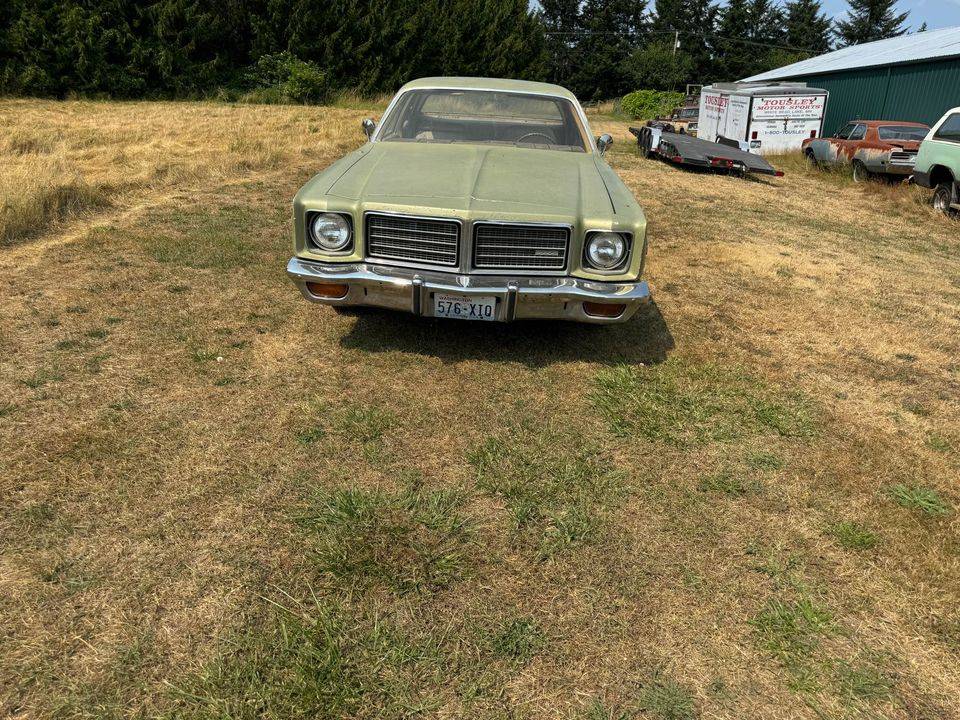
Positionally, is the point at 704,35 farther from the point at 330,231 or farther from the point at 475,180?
the point at 330,231

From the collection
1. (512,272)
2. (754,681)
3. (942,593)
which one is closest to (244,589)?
(754,681)

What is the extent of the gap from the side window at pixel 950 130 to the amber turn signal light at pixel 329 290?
980cm

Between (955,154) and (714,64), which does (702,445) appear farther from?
(714,64)

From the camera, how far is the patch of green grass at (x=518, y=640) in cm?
204

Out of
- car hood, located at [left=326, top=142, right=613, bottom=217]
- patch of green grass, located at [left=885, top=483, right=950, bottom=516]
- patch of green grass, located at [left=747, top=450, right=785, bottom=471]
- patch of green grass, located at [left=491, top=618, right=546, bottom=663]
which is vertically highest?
car hood, located at [left=326, top=142, right=613, bottom=217]

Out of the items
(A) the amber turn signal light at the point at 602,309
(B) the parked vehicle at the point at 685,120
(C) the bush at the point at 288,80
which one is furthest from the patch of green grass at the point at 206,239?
(C) the bush at the point at 288,80

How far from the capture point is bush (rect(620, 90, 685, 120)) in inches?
1264

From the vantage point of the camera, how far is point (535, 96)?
202 inches

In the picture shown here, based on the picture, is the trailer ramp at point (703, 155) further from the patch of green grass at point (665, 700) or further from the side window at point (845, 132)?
the patch of green grass at point (665, 700)

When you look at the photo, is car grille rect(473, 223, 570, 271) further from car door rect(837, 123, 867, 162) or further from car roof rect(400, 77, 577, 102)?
car door rect(837, 123, 867, 162)

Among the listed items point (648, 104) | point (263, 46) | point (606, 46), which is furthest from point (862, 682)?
point (606, 46)

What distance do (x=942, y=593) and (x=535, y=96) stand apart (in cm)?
427

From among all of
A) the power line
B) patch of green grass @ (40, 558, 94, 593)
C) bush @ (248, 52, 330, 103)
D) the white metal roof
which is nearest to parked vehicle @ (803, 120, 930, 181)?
the white metal roof

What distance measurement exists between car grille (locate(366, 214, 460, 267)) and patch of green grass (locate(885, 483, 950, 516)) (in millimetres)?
2449
